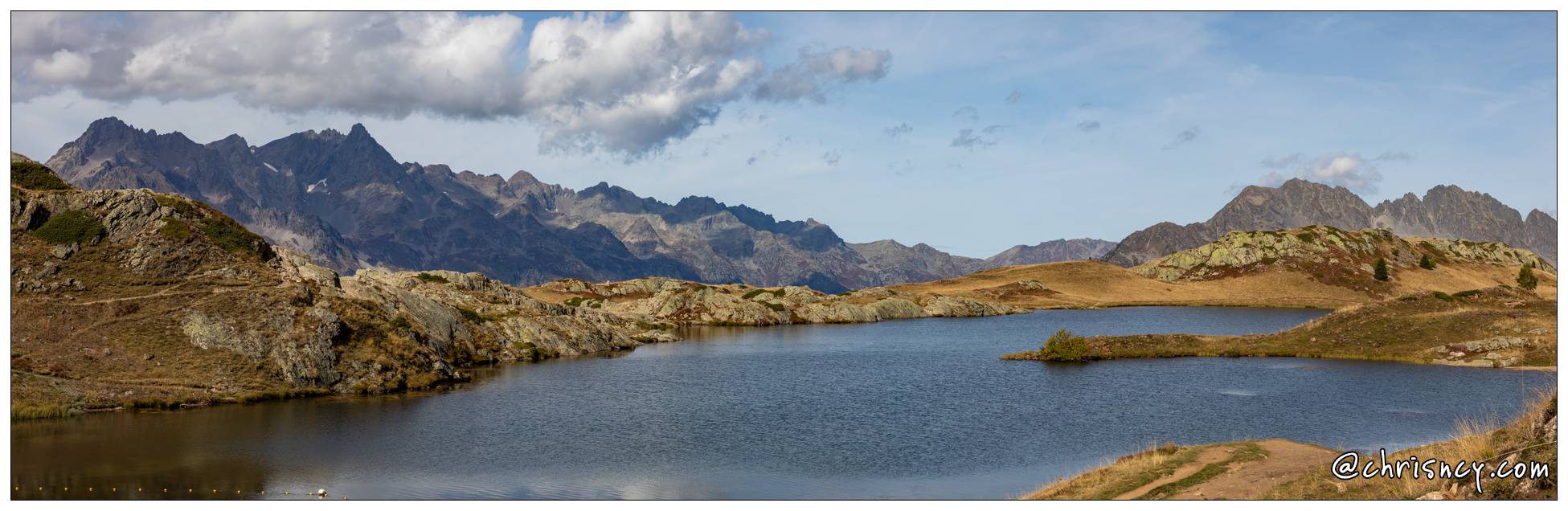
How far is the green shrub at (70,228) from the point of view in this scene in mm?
75938

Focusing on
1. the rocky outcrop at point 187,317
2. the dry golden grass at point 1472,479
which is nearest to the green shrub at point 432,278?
the rocky outcrop at point 187,317

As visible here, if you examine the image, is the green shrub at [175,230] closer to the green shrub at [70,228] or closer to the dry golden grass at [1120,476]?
the green shrub at [70,228]

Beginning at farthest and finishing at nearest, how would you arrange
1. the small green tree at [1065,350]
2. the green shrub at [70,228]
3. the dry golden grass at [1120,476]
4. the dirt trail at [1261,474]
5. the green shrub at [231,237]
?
1. the small green tree at [1065,350]
2. the green shrub at [231,237]
3. the green shrub at [70,228]
4. the dry golden grass at [1120,476]
5. the dirt trail at [1261,474]

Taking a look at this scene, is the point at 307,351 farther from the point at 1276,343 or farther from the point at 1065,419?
the point at 1276,343

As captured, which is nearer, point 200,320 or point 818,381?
point 200,320

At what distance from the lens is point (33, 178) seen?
84375 millimetres

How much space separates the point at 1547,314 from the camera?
87688 mm

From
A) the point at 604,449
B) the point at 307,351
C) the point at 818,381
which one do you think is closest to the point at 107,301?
the point at 307,351

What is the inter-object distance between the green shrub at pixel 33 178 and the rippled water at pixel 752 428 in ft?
121

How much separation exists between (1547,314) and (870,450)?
71243mm

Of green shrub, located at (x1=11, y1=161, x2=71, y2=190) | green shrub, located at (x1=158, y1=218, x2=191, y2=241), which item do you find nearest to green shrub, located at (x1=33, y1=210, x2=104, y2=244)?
green shrub, located at (x1=158, y1=218, x2=191, y2=241)

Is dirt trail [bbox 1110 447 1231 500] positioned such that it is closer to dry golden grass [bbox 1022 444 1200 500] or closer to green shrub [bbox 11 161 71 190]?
dry golden grass [bbox 1022 444 1200 500]

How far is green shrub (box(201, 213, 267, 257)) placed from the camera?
3270 inches
